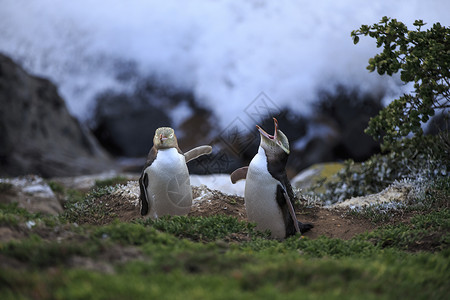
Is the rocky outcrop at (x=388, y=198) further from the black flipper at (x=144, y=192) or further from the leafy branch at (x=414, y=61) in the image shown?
the black flipper at (x=144, y=192)

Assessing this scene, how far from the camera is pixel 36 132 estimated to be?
15000mm

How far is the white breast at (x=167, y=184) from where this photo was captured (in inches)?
236

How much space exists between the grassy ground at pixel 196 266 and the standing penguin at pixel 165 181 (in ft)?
3.55

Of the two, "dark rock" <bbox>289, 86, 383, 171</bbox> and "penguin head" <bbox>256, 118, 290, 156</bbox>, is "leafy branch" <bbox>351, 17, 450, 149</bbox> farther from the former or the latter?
"dark rock" <bbox>289, 86, 383, 171</bbox>

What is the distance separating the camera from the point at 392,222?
21.3 feet

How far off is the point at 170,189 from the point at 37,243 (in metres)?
2.53

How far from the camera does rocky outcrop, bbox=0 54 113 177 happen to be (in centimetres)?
1423

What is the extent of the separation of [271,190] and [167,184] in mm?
1253

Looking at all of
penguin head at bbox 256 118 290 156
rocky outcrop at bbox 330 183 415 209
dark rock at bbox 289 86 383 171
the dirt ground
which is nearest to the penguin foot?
the dirt ground

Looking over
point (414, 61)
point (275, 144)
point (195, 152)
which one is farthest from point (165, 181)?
point (414, 61)

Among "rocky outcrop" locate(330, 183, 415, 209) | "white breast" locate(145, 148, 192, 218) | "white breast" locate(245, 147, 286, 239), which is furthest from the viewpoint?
"rocky outcrop" locate(330, 183, 415, 209)

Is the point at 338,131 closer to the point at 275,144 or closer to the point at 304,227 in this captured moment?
the point at 304,227

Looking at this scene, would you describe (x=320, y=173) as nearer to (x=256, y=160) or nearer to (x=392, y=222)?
(x=392, y=222)

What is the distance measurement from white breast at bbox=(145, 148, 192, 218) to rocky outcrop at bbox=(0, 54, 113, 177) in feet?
29.5
